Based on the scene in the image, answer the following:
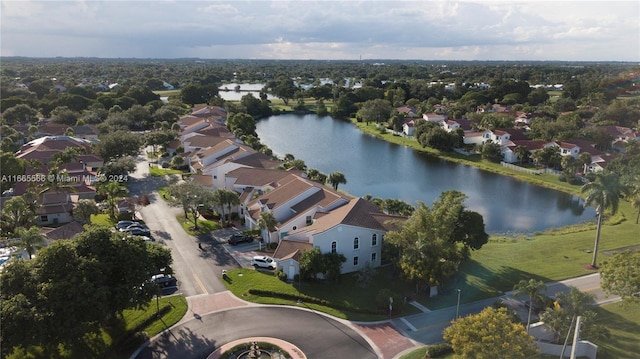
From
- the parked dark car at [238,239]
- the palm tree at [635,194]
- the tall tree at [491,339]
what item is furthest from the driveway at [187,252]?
the palm tree at [635,194]

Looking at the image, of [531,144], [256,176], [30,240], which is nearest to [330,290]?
[30,240]

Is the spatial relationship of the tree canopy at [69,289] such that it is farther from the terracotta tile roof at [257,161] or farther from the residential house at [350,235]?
the terracotta tile roof at [257,161]

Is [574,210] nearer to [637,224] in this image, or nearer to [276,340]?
[637,224]

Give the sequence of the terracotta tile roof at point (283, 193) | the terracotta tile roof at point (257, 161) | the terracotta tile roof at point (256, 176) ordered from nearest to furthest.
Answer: the terracotta tile roof at point (283, 193) < the terracotta tile roof at point (256, 176) < the terracotta tile roof at point (257, 161)

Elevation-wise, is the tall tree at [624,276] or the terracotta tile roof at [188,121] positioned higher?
the terracotta tile roof at [188,121]

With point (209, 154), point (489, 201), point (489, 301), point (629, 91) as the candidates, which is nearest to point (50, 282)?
point (489, 301)

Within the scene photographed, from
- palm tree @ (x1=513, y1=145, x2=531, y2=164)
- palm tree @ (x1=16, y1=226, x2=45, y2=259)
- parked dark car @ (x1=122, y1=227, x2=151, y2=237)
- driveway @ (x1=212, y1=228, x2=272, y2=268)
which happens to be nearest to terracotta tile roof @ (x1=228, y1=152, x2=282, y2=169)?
driveway @ (x1=212, y1=228, x2=272, y2=268)
